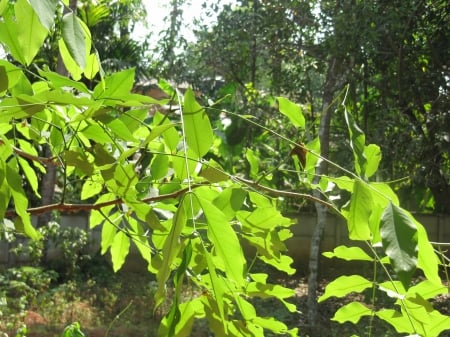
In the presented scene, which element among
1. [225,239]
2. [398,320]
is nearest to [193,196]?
[225,239]

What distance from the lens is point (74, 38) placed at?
513mm

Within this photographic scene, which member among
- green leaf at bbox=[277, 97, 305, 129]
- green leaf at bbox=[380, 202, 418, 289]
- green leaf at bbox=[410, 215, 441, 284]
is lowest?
green leaf at bbox=[410, 215, 441, 284]

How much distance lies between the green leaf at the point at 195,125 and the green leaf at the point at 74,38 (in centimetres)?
8

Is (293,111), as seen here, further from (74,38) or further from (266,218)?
(74,38)

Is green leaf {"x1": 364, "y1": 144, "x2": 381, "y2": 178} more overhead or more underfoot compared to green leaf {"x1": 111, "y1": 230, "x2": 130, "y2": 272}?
more overhead

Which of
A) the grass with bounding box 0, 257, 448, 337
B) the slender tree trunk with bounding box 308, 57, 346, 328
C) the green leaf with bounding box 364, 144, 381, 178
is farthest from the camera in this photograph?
the slender tree trunk with bounding box 308, 57, 346, 328

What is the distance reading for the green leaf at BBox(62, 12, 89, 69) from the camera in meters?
0.50

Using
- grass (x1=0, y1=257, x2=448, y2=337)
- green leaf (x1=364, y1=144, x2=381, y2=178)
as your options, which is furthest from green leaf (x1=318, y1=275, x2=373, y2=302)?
grass (x1=0, y1=257, x2=448, y2=337)

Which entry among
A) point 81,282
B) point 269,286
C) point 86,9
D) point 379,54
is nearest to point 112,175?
point 269,286

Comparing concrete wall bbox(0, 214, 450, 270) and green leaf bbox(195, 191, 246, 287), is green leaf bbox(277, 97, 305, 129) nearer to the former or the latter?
green leaf bbox(195, 191, 246, 287)

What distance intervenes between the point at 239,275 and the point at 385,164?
211 inches

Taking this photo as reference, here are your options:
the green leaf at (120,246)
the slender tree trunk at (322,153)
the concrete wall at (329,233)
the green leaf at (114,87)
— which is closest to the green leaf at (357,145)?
the green leaf at (114,87)

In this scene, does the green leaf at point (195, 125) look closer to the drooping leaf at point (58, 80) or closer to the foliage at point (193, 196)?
the foliage at point (193, 196)

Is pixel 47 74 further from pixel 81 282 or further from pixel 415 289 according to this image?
pixel 81 282
